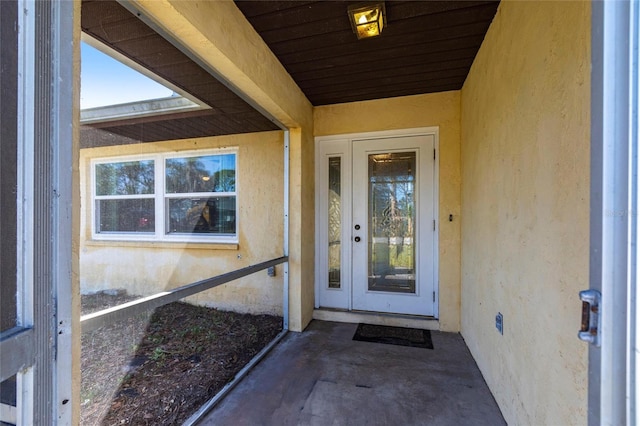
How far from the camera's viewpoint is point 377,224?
3.31m

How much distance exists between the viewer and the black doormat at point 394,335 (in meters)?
2.74

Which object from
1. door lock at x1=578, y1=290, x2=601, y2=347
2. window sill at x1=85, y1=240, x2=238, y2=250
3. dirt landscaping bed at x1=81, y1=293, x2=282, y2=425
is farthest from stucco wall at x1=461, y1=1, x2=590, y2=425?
window sill at x1=85, y1=240, x2=238, y2=250

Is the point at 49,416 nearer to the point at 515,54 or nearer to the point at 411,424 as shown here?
the point at 411,424

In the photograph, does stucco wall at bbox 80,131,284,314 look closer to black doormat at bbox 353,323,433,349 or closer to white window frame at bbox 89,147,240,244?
white window frame at bbox 89,147,240,244

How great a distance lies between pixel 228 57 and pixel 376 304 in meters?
Answer: 2.92

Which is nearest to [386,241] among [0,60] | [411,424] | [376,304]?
[376,304]

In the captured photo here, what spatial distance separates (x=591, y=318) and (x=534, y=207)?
936mm

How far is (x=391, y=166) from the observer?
10.8 feet

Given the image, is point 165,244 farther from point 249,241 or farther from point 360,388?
point 360,388

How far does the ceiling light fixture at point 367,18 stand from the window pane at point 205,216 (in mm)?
2265

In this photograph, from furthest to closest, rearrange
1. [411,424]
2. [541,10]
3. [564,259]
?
[411,424], [541,10], [564,259]

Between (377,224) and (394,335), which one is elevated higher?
(377,224)

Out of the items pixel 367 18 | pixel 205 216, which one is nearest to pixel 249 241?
pixel 205 216

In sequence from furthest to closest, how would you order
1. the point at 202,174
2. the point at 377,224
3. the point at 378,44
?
the point at 377,224
the point at 202,174
the point at 378,44
